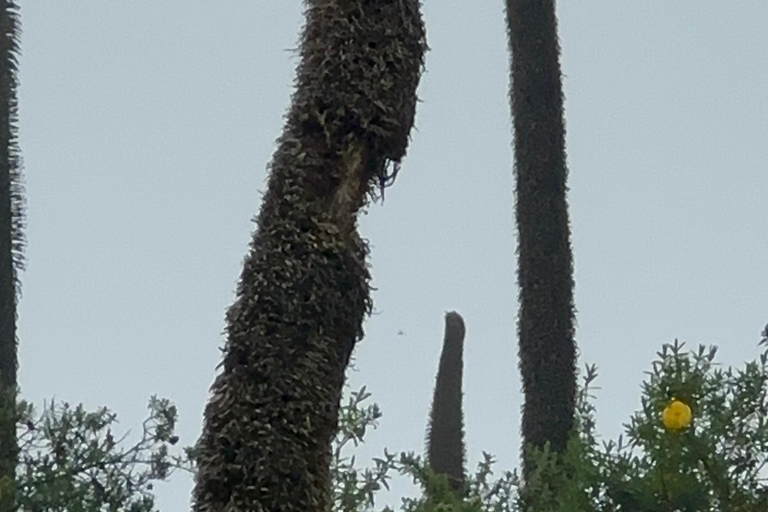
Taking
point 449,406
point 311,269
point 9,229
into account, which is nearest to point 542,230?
point 449,406

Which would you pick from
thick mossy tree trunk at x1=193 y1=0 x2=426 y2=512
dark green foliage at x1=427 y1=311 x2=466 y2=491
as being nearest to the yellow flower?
thick mossy tree trunk at x1=193 y1=0 x2=426 y2=512

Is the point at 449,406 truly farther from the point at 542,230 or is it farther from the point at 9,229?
the point at 9,229

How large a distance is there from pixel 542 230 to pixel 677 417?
4.43m

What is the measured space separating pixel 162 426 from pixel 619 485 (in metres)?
3.59

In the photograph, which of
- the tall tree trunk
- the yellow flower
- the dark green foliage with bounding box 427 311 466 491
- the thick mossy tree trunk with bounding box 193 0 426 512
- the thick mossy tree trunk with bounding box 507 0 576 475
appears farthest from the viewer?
the dark green foliage with bounding box 427 311 466 491

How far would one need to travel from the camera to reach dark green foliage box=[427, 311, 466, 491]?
14.5m

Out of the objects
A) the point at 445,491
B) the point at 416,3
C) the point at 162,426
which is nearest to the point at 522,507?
the point at 445,491

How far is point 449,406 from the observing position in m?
14.8

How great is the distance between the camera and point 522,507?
11.3 m

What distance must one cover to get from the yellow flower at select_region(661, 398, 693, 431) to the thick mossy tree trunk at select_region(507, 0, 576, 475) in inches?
117

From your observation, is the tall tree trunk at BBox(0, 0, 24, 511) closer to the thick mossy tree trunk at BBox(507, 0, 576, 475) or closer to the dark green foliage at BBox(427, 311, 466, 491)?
the thick mossy tree trunk at BBox(507, 0, 576, 475)

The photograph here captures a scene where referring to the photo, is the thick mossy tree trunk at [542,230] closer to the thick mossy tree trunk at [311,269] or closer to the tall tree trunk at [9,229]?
the tall tree trunk at [9,229]

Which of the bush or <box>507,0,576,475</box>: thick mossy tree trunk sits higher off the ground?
<box>507,0,576,475</box>: thick mossy tree trunk

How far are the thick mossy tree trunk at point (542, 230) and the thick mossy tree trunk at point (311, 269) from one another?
665 cm
